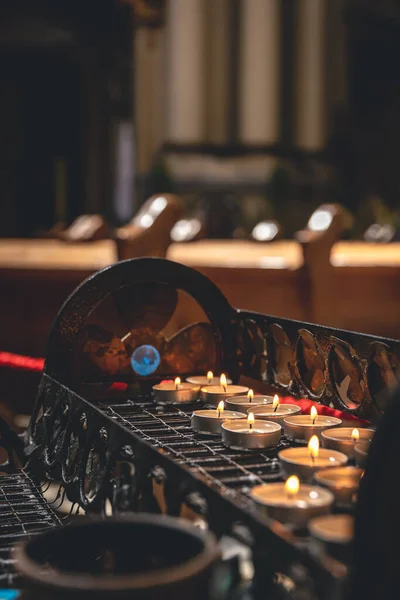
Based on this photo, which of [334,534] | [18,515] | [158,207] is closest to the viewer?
[334,534]

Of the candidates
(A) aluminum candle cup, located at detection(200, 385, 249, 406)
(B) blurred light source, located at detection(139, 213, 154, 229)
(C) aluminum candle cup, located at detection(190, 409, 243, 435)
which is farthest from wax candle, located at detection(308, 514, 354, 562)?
(B) blurred light source, located at detection(139, 213, 154, 229)

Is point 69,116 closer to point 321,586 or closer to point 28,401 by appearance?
point 28,401

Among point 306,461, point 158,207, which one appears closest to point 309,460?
point 306,461

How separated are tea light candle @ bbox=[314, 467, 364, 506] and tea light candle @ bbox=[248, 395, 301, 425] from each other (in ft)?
1.27

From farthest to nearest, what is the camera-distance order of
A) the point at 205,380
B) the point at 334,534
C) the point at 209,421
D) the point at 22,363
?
the point at 22,363 < the point at 205,380 < the point at 209,421 < the point at 334,534

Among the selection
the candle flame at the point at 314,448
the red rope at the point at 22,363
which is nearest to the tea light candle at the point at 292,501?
the candle flame at the point at 314,448

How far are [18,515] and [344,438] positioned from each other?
74 centimetres

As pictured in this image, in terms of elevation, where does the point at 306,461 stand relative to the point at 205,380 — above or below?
below

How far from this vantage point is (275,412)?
174cm

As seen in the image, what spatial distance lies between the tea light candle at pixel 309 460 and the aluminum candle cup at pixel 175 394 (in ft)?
1.87

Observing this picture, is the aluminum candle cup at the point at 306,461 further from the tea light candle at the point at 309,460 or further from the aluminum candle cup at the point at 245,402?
the aluminum candle cup at the point at 245,402

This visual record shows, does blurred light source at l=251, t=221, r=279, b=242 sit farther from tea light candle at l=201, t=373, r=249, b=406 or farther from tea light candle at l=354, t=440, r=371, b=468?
tea light candle at l=354, t=440, r=371, b=468

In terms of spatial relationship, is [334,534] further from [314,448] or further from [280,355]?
[280,355]

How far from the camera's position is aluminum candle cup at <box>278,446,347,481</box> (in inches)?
51.6
